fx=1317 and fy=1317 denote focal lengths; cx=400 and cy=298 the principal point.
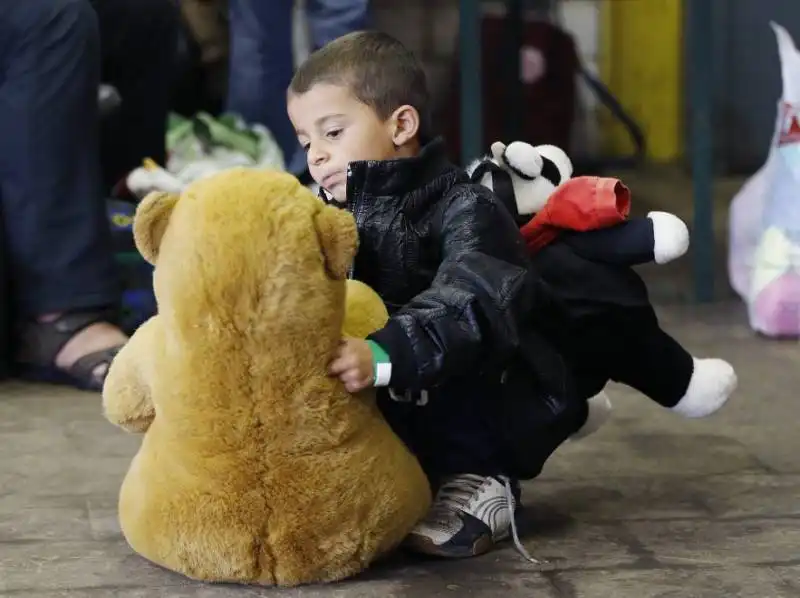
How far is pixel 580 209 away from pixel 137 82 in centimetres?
155

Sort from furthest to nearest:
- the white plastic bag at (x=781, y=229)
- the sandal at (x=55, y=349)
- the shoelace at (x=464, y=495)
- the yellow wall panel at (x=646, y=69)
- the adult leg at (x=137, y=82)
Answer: the yellow wall panel at (x=646, y=69), the adult leg at (x=137, y=82), the white plastic bag at (x=781, y=229), the sandal at (x=55, y=349), the shoelace at (x=464, y=495)

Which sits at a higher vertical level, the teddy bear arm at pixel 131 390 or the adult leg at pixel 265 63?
the teddy bear arm at pixel 131 390

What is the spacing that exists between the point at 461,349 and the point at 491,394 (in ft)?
0.53

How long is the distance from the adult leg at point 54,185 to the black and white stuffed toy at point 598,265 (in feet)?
2.78

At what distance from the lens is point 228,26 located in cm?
346

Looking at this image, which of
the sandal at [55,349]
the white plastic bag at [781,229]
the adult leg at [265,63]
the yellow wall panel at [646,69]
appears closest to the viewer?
the sandal at [55,349]

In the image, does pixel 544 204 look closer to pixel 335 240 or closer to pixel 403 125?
pixel 403 125

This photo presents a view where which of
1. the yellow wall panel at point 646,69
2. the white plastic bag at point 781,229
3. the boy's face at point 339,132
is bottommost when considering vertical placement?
the yellow wall panel at point 646,69

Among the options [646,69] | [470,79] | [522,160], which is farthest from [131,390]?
[646,69]

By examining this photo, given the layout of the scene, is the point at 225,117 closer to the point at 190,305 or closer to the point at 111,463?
the point at 111,463

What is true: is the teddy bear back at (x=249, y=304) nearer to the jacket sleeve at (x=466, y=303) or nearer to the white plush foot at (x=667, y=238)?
the jacket sleeve at (x=466, y=303)

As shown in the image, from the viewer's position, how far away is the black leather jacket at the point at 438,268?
3.84ft

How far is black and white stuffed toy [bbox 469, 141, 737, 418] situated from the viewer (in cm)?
139

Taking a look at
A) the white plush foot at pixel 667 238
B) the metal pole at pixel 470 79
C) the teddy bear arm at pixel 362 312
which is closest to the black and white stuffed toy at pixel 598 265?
the white plush foot at pixel 667 238
